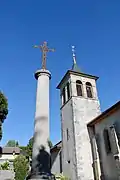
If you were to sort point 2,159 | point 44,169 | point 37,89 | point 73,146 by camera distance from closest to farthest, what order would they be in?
point 44,169 < point 37,89 < point 73,146 < point 2,159

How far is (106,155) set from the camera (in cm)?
1481

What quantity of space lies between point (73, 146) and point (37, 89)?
378 inches

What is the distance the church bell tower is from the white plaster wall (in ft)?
5.70

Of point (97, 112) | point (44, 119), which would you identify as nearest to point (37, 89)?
point (44, 119)

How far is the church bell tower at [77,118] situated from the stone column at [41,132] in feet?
29.7

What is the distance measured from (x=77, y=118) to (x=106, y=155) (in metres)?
4.70

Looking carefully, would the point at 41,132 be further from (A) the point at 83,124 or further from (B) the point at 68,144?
(B) the point at 68,144

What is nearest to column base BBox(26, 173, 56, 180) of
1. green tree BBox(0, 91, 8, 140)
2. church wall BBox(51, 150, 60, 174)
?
church wall BBox(51, 150, 60, 174)

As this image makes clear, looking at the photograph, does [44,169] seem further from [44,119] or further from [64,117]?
[64,117]

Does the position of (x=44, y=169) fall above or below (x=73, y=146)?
below

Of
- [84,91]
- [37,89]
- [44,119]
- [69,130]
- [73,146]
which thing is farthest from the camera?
[84,91]

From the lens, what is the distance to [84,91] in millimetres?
20719

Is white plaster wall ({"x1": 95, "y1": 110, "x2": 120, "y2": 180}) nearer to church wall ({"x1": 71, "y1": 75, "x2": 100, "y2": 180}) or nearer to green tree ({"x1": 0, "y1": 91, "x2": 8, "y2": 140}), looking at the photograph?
church wall ({"x1": 71, "y1": 75, "x2": 100, "y2": 180})

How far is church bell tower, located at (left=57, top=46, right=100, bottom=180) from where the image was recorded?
16.3 meters
